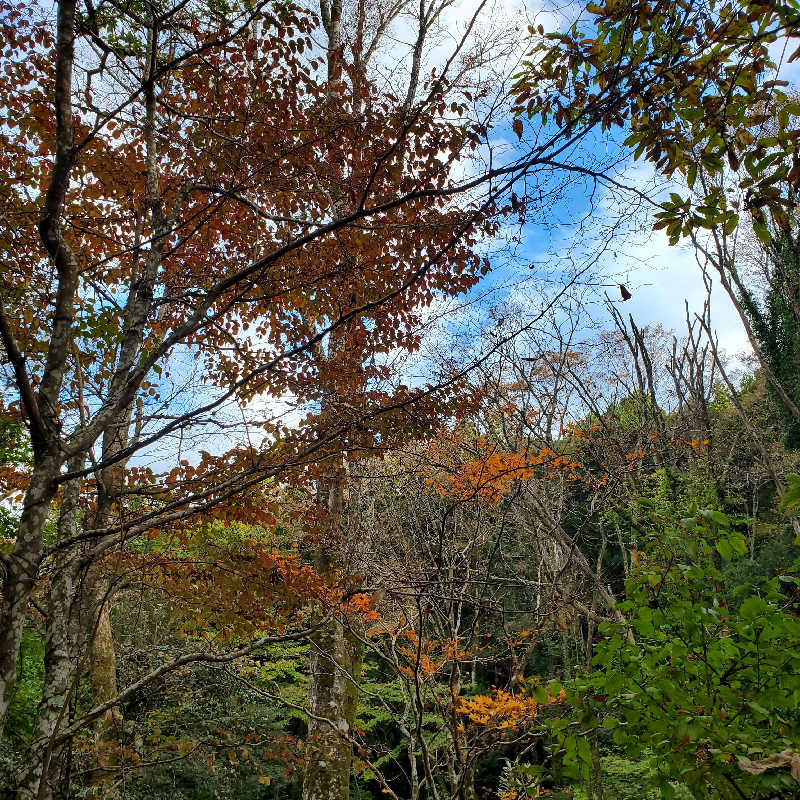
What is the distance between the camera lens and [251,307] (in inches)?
217

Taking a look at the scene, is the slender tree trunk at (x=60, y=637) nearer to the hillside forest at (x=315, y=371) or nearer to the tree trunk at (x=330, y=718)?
the hillside forest at (x=315, y=371)

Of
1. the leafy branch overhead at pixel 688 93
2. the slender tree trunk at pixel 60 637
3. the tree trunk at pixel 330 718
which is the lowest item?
the tree trunk at pixel 330 718

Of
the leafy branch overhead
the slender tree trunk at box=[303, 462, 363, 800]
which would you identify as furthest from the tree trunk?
the leafy branch overhead

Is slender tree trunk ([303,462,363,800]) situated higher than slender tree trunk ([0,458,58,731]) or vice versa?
slender tree trunk ([0,458,58,731])

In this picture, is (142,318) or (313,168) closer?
(142,318)

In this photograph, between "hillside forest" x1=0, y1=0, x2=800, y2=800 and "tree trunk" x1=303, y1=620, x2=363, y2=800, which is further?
"tree trunk" x1=303, y1=620, x2=363, y2=800

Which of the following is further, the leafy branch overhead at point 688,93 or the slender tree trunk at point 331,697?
the slender tree trunk at point 331,697

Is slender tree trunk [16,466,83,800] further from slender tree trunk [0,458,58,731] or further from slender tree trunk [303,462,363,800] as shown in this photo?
slender tree trunk [303,462,363,800]

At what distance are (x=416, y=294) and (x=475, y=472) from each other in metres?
2.88

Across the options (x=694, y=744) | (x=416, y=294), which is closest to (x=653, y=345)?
(x=416, y=294)

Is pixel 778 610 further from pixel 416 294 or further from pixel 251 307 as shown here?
pixel 251 307

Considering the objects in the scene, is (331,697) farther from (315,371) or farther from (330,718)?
(315,371)

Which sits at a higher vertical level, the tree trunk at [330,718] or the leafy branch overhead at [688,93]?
the leafy branch overhead at [688,93]

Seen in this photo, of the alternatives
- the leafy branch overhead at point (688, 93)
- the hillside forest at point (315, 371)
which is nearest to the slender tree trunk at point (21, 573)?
the hillside forest at point (315, 371)
